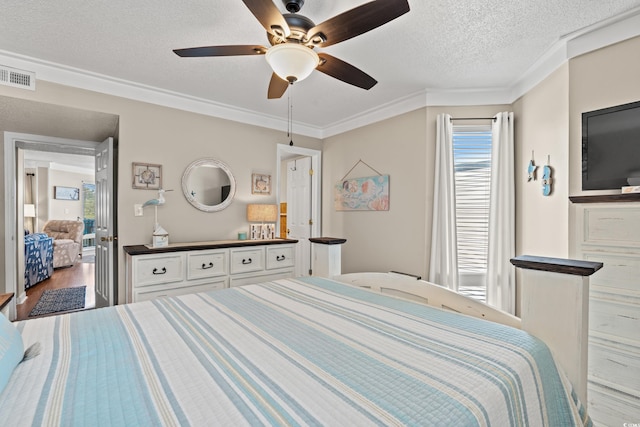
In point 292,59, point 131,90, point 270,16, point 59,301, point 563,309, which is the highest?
point 131,90

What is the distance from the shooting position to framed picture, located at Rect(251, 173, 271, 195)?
3.74 m

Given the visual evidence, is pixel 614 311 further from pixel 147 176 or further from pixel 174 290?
pixel 147 176

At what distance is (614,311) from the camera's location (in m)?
1.77

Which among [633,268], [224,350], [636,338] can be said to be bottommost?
[636,338]

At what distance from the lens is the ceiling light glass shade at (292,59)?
1.54 meters

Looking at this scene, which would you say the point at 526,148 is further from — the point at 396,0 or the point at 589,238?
the point at 396,0

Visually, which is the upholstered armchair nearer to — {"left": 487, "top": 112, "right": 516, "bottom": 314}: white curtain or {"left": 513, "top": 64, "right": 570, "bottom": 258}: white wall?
{"left": 487, "top": 112, "right": 516, "bottom": 314}: white curtain

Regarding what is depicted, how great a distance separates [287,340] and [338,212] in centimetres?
321

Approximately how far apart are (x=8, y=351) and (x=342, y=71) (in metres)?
1.95

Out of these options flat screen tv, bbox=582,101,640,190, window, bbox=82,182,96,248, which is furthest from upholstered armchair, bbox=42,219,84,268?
flat screen tv, bbox=582,101,640,190

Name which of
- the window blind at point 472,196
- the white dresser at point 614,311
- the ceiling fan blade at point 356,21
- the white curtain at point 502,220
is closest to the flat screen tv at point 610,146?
the white dresser at point 614,311

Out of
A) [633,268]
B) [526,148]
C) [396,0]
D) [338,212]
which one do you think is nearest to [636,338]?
[633,268]

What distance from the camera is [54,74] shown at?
8.29ft

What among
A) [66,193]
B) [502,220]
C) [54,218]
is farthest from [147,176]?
[66,193]
